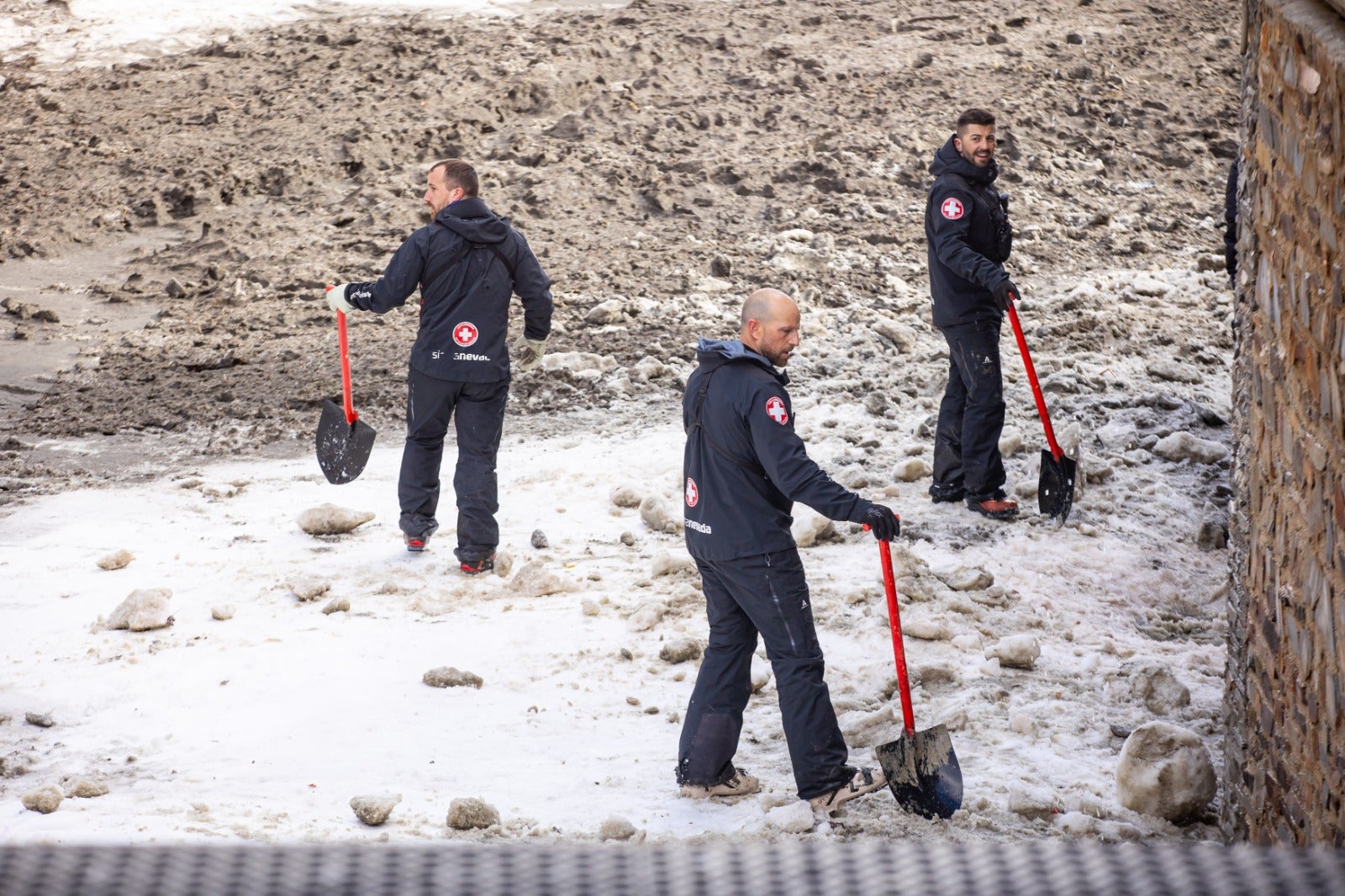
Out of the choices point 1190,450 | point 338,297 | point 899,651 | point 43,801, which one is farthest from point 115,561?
point 1190,450

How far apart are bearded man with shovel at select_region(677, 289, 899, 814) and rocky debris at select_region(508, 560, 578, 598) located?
2152mm

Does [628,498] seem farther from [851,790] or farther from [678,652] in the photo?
[851,790]

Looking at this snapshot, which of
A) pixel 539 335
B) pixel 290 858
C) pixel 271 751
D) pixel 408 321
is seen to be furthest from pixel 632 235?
pixel 290 858

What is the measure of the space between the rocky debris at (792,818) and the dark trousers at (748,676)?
7 cm

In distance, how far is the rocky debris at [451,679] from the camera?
5734 mm

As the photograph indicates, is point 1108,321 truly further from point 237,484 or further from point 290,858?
point 290,858

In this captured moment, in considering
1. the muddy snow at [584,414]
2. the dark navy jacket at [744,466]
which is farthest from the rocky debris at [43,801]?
the dark navy jacket at [744,466]

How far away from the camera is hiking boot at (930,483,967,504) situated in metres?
7.62

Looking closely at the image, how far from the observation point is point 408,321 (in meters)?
11.3

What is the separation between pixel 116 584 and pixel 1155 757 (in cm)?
517

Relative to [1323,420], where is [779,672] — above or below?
below

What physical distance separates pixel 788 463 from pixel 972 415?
3.25m

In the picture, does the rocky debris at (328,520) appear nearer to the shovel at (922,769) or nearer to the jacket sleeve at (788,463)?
the jacket sleeve at (788,463)

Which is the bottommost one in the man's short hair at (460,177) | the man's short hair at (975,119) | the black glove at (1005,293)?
the black glove at (1005,293)
